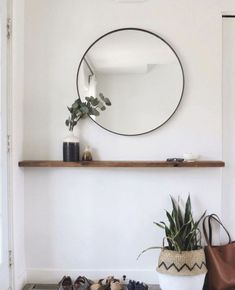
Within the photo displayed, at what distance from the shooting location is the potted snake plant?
6.73ft

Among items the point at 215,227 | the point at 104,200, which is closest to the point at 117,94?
the point at 104,200

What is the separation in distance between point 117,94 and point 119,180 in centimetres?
63

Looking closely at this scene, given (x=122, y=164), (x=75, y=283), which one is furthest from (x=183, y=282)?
(x=122, y=164)

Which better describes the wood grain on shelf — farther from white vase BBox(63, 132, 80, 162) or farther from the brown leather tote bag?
the brown leather tote bag

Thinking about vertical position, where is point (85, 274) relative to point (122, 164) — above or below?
below

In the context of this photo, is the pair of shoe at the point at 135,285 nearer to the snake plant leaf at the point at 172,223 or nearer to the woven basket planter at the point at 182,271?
the woven basket planter at the point at 182,271

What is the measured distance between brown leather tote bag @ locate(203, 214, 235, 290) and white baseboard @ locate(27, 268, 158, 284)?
0.40m

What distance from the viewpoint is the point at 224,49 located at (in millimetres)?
2391

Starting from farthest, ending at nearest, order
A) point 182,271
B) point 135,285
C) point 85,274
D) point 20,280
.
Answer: point 85,274 → point 20,280 → point 135,285 → point 182,271

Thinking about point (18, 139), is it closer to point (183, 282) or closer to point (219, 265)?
point (183, 282)

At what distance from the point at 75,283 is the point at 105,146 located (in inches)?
38.1

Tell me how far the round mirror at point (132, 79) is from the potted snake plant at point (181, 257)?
69 centimetres

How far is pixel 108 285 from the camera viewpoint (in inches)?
86.7

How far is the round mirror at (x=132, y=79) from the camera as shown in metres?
2.34
